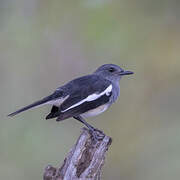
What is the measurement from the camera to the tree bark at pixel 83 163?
5.84 m

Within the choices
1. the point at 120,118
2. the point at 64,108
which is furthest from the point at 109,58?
the point at 64,108

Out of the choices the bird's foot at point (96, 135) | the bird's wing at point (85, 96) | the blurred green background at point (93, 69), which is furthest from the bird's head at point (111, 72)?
the blurred green background at point (93, 69)

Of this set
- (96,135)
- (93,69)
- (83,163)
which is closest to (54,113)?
(96,135)

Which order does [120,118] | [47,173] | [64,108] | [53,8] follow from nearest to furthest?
[47,173], [64,108], [120,118], [53,8]

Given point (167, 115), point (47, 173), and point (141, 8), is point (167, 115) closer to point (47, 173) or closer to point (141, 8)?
point (141, 8)

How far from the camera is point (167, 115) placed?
1108 cm

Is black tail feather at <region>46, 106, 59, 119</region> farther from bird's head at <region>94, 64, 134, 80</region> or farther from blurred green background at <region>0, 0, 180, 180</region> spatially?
blurred green background at <region>0, 0, 180, 180</region>

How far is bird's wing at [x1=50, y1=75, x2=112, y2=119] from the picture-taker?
719 cm

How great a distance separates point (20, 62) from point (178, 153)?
4399mm

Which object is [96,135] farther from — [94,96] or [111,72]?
[111,72]

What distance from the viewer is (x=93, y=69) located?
11148 mm

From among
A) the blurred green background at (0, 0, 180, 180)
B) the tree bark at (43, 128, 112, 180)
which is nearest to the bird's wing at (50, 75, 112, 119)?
the tree bark at (43, 128, 112, 180)

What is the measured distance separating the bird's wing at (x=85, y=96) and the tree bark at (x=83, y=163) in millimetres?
685

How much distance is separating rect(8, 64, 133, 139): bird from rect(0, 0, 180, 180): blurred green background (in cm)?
269
